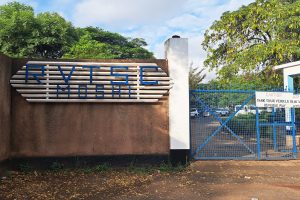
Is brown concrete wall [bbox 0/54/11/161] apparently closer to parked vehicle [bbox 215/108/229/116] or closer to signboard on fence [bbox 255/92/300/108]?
parked vehicle [bbox 215/108/229/116]

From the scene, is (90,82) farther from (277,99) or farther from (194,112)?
(277,99)

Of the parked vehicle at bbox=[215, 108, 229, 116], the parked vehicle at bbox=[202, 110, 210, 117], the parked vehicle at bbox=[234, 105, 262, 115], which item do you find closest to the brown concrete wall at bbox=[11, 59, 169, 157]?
the parked vehicle at bbox=[202, 110, 210, 117]

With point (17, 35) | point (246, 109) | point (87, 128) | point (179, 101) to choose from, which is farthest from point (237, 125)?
point (17, 35)

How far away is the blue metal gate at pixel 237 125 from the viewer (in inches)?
376

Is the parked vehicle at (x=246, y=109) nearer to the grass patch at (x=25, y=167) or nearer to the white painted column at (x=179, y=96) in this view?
the white painted column at (x=179, y=96)

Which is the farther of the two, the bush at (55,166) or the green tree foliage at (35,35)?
the green tree foliage at (35,35)

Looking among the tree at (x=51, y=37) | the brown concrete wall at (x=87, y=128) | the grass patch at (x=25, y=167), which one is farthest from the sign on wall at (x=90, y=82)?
the tree at (x=51, y=37)

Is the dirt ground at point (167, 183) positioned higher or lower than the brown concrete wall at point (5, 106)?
lower

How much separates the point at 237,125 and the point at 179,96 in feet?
7.68

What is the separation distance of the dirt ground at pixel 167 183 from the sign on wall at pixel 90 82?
1827mm

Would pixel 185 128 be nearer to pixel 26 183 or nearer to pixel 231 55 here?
pixel 26 183

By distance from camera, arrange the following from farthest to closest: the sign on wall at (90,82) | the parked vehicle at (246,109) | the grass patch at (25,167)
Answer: the parked vehicle at (246,109) < the sign on wall at (90,82) < the grass patch at (25,167)

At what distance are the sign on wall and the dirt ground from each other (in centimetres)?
183

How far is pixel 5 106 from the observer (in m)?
7.91
